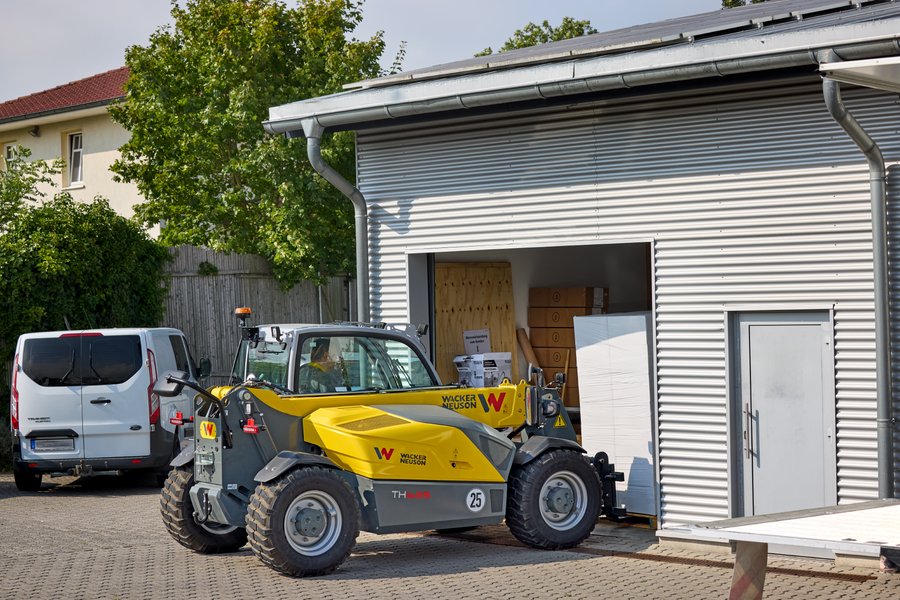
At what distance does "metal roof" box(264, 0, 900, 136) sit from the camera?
7848 millimetres

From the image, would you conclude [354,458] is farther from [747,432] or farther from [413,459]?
[747,432]

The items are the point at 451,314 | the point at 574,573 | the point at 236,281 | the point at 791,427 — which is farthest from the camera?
the point at 236,281

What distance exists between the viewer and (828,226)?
27.8ft

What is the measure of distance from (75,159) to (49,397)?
15918mm

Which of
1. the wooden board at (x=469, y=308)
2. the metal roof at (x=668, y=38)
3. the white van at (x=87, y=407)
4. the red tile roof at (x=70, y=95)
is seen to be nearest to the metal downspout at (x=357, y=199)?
the metal roof at (x=668, y=38)

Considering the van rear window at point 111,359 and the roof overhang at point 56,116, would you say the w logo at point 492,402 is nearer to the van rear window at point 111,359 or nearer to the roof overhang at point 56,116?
the van rear window at point 111,359

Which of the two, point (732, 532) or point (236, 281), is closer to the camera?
point (732, 532)

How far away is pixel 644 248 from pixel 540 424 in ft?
19.6

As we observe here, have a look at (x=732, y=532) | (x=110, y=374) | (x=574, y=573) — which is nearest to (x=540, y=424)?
(x=574, y=573)

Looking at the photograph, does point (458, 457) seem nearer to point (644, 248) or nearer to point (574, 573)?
point (574, 573)

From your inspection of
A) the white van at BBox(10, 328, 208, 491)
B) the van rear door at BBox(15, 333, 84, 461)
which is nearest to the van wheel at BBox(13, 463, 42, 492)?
the white van at BBox(10, 328, 208, 491)

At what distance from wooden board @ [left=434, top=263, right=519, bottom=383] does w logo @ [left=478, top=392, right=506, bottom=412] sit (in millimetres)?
2347

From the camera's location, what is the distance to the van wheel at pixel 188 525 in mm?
8828

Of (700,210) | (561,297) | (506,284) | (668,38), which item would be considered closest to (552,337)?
(561,297)
